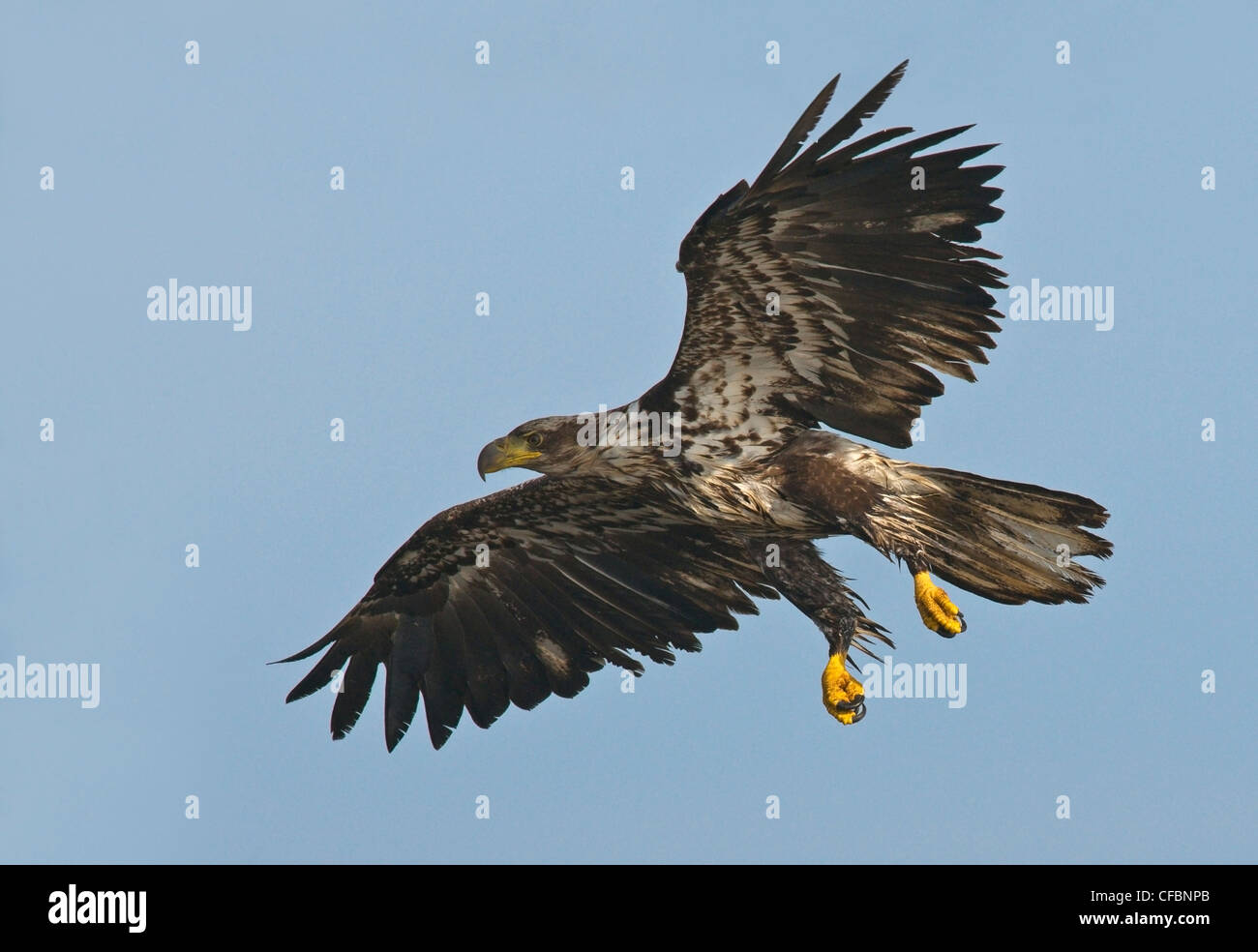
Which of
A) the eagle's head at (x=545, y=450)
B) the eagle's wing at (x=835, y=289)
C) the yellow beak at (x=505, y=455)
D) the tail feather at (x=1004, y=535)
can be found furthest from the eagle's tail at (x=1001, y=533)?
the yellow beak at (x=505, y=455)

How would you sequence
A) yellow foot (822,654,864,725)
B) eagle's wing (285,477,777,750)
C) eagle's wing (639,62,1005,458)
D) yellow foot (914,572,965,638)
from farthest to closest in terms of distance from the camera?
eagle's wing (285,477,777,750) < yellow foot (822,654,864,725) < yellow foot (914,572,965,638) < eagle's wing (639,62,1005,458)

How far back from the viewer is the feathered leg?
14086 mm

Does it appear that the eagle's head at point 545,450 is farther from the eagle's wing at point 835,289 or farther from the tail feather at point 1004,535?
the tail feather at point 1004,535

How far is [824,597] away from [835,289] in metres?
2.48

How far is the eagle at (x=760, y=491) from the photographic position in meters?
12.7

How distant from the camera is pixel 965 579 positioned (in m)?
13.4

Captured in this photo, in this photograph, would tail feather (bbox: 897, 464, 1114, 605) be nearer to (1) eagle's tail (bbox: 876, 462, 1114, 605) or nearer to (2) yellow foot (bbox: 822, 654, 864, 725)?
(1) eagle's tail (bbox: 876, 462, 1114, 605)

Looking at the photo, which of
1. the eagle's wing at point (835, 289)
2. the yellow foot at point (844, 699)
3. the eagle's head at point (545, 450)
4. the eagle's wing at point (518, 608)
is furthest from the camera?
the eagle's wing at point (518, 608)

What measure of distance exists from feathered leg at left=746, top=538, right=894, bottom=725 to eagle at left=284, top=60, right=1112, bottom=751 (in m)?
0.02

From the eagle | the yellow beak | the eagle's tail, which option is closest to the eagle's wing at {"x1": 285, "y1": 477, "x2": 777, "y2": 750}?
the eagle

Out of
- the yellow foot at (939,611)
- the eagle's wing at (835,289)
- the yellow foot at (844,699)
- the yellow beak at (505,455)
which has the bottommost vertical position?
the yellow foot at (844,699)

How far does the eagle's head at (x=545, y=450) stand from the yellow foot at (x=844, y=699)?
2353 mm

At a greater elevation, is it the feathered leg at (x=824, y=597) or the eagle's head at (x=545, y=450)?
the eagle's head at (x=545, y=450)

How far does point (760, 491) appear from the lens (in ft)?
45.0
